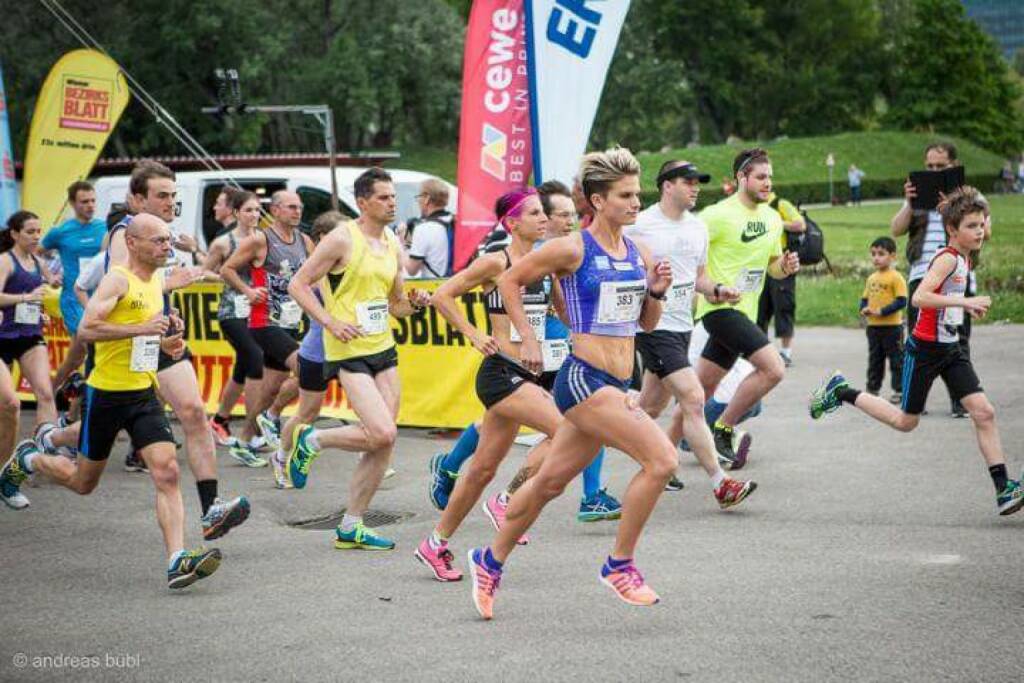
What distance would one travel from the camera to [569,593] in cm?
635

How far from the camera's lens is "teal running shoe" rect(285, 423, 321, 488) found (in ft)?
27.2

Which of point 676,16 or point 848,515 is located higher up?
Answer: point 676,16

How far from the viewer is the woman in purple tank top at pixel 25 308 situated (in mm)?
10117

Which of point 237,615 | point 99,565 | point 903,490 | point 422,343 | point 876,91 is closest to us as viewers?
point 237,615

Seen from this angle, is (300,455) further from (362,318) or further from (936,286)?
(936,286)

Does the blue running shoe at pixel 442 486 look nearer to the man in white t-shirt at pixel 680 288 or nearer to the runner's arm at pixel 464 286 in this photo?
the runner's arm at pixel 464 286

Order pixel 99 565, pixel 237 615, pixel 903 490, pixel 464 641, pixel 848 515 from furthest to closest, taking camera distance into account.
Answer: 1. pixel 903 490
2. pixel 848 515
3. pixel 99 565
4. pixel 237 615
5. pixel 464 641

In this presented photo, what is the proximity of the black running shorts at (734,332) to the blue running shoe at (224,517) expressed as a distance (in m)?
3.52

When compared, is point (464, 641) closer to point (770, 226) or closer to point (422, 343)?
point (770, 226)

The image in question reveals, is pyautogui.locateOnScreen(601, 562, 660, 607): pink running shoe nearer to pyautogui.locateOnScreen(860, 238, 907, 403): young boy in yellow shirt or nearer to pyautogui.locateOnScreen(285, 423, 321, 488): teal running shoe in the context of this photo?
pyautogui.locateOnScreen(285, 423, 321, 488): teal running shoe

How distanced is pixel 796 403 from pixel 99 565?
7259 mm

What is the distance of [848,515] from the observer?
791cm

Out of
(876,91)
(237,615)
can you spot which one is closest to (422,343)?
(237,615)

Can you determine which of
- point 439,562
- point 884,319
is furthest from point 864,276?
point 439,562
